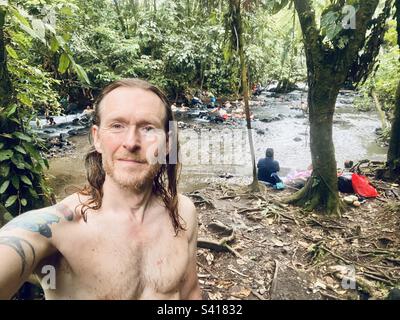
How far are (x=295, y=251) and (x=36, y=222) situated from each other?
14.5 feet

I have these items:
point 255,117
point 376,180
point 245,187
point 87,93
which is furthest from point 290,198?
point 87,93

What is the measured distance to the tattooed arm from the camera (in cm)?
154

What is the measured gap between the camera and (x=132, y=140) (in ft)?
6.18

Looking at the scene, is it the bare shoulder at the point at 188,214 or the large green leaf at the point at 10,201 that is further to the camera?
the large green leaf at the point at 10,201

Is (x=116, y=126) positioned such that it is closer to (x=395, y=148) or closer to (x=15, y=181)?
(x=15, y=181)

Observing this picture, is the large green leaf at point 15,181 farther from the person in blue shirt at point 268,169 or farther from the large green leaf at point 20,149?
the person in blue shirt at point 268,169

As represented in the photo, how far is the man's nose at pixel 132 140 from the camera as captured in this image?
1870 mm

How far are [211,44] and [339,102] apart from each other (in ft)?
36.3

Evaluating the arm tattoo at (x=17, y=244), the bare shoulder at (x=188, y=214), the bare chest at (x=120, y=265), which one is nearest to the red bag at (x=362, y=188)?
the bare shoulder at (x=188, y=214)

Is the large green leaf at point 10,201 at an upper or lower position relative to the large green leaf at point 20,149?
lower

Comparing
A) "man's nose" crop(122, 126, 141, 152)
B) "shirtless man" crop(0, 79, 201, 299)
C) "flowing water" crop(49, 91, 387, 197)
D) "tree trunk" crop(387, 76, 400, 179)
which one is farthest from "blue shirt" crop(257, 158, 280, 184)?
"man's nose" crop(122, 126, 141, 152)

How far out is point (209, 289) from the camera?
4289mm

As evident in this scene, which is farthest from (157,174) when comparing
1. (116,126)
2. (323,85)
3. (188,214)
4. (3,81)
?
(323,85)

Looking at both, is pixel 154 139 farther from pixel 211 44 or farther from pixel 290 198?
pixel 211 44
